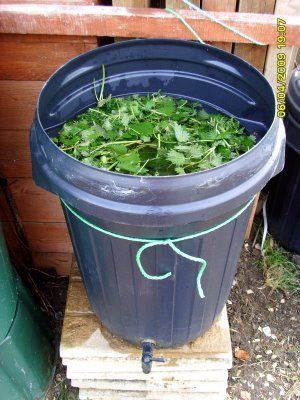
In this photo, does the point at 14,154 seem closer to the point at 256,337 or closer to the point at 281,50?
the point at 281,50

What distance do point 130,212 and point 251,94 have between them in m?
0.60

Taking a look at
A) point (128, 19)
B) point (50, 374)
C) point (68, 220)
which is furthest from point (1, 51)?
point (50, 374)

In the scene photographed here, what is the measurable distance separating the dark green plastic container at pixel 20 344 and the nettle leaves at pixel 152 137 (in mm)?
496

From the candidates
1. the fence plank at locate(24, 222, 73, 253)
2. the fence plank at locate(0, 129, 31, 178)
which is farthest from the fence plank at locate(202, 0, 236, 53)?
the fence plank at locate(24, 222, 73, 253)

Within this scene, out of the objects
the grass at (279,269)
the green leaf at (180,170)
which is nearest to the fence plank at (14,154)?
the green leaf at (180,170)

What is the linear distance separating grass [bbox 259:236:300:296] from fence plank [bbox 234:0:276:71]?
39.6 inches

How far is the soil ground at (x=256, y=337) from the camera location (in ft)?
6.19

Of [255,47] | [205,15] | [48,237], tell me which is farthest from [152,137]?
[48,237]

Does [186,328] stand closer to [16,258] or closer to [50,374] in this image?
[50,374]

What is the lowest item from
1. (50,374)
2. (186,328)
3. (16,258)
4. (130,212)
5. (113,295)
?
(50,374)

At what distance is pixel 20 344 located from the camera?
1.65 meters

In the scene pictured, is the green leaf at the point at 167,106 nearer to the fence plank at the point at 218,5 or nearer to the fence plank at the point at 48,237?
the fence plank at the point at 218,5

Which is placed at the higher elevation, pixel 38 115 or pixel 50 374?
pixel 38 115

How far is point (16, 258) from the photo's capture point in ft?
7.14
